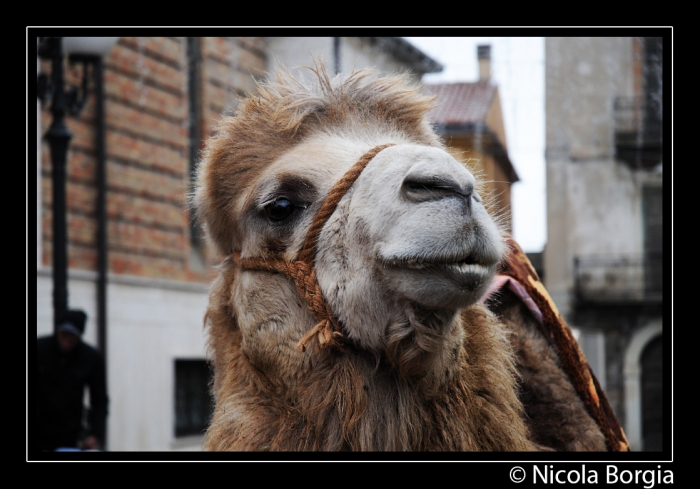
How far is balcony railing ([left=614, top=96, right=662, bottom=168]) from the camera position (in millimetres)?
17375

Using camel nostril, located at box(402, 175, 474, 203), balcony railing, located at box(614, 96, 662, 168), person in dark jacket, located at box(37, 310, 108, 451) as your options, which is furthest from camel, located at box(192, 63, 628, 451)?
balcony railing, located at box(614, 96, 662, 168)

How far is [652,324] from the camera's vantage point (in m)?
17.7

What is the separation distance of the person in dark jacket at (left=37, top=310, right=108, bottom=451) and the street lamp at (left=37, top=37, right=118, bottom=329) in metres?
0.17

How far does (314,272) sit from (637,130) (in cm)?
1668

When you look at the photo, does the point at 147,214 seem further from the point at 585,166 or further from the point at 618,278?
the point at 618,278

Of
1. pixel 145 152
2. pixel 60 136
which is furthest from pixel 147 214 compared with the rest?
pixel 60 136

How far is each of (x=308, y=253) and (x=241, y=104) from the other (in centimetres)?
67

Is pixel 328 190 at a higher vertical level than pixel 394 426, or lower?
higher

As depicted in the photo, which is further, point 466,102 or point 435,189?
point 466,102

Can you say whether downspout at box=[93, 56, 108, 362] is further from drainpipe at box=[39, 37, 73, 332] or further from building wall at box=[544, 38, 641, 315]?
building wall at box=[544, 38, 641, 315]

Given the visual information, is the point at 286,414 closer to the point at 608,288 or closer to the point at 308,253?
the point at 308,253

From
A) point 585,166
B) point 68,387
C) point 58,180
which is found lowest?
A: point 68,387

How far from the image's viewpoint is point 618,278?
60.1ft
